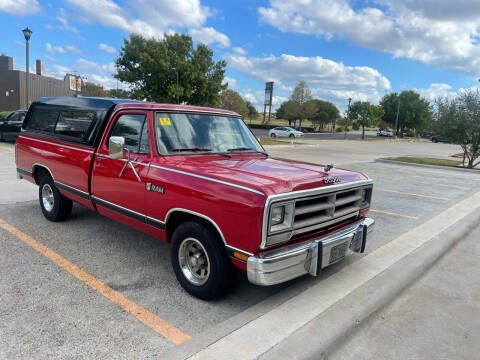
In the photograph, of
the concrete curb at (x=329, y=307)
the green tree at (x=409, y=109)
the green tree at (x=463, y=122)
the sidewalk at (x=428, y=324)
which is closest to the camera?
the concrete curb at (x=329, y=307)

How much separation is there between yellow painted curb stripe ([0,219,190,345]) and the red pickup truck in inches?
19.7

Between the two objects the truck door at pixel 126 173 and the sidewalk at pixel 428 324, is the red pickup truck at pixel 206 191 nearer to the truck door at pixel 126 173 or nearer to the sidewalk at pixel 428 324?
the truck door at pixel 126 173

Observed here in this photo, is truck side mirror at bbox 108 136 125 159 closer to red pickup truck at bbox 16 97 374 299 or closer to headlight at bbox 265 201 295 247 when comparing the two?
red pickup truck at bbox 16 97 374 299

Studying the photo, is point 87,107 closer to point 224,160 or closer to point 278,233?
point 224,160

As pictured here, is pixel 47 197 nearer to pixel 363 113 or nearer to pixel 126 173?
pixel 126 173

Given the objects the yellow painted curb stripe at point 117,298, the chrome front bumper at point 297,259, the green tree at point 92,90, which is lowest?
the yellow painted curb stripe at point 117,298

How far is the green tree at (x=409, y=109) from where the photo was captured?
7181 centimetres

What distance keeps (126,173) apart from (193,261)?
4.20 ft

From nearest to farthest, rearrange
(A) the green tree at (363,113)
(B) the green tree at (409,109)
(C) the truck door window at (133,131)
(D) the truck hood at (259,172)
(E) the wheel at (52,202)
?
(D) the truck hood at (259,172), (C) the truck door window at (133,131), (E) the wheel at (52,202), (A) the green tree at (363,113), (B) the green tree at (409,109)

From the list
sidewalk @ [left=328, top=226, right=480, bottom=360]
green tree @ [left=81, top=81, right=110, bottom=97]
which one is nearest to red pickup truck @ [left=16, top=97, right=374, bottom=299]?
sidewalk @ [left=328, top=226, right=480, bottom=360]

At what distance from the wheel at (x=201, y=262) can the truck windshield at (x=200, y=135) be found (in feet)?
3.23

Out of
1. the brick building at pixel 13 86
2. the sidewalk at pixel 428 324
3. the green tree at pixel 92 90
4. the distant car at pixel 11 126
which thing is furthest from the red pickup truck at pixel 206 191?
the green tree at pixel 92 90

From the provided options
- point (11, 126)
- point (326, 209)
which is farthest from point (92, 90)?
point (326, 209)

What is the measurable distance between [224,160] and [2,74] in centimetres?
5868
